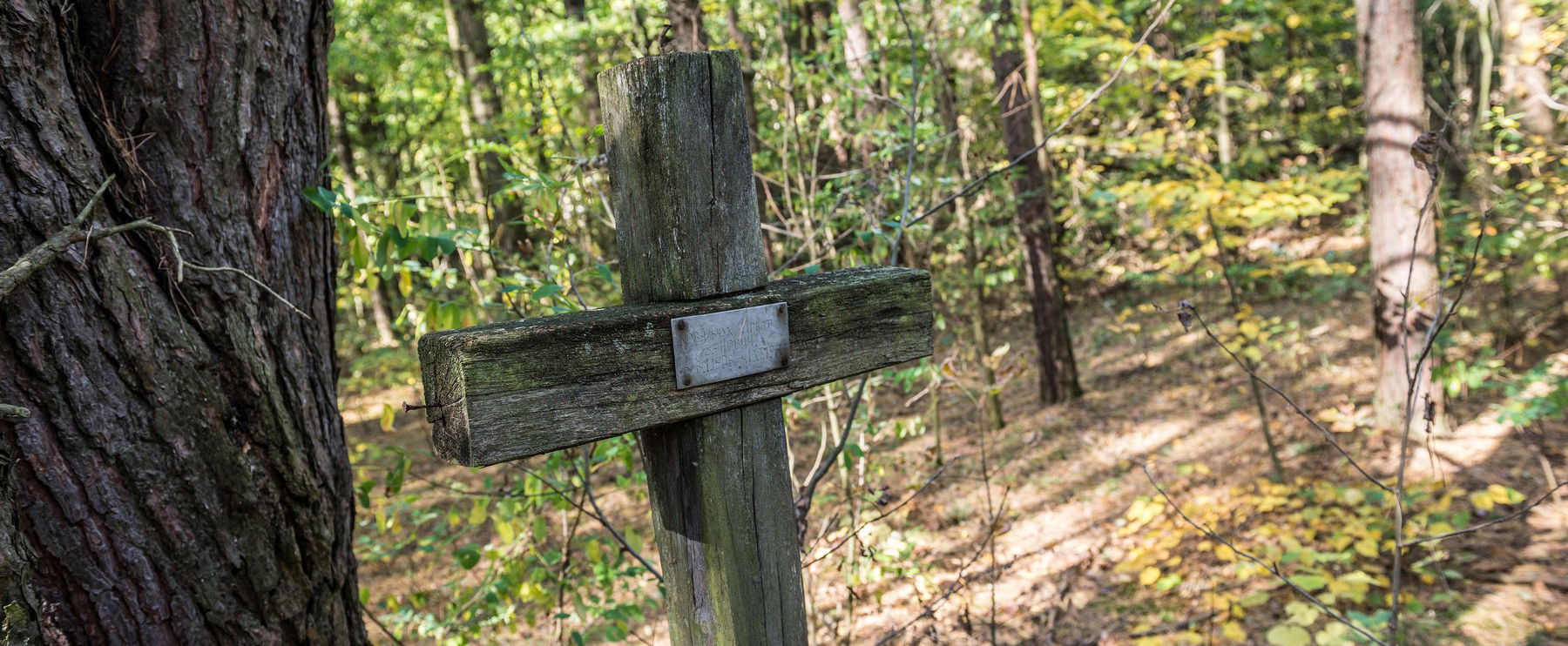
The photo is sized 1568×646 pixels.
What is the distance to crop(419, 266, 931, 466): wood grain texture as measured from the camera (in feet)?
3.61

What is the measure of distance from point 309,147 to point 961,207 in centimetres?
526

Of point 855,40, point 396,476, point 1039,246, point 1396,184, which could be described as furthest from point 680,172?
point 1039,246

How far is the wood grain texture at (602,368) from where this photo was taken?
1.10 metres

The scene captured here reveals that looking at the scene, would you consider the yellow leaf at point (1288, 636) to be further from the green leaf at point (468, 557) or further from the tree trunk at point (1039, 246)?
the tree trunk at point (1039, 246)

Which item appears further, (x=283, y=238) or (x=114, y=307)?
(x=283, y=238)

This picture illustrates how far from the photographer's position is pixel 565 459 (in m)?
3.00

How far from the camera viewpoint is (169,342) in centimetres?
153

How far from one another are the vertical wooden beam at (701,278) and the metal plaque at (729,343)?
7 cm

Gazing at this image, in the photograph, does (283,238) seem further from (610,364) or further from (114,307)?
(610,364)

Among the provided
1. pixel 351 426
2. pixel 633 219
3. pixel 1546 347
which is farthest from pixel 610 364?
pixel 351 426

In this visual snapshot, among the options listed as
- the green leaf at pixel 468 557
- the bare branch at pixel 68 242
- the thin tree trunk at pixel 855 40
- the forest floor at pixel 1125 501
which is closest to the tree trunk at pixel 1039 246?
the forest floor at pixel 1125 501

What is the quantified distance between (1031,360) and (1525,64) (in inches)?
191

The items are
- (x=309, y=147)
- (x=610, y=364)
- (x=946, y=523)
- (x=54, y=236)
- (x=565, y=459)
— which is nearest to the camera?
(x=610, y=364)

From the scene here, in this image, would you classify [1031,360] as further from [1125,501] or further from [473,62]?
[473,62]
